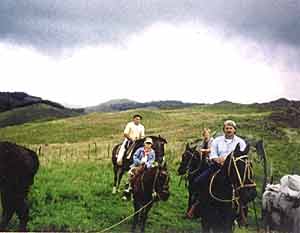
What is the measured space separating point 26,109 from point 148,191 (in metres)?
2.06

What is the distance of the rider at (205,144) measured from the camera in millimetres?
8495

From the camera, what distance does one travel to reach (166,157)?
8602 millimetres

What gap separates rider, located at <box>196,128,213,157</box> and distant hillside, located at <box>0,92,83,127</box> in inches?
70.2

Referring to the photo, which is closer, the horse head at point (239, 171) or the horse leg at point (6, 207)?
the horse head at point (239, 171)

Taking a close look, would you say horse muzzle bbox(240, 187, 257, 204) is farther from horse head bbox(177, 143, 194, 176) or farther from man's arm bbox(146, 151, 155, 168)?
man's arm bbox(146, 151, 155, 168)

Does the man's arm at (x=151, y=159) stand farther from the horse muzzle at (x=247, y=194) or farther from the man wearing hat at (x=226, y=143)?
the horse muzzle at (x=247, y=194)

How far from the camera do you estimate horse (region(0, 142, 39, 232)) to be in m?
8.45

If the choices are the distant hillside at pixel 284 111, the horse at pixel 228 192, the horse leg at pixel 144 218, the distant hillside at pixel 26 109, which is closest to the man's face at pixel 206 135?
the distant hillside at pixel 284 111

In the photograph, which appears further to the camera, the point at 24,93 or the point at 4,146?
the point at 24,93

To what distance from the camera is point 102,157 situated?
888 cm

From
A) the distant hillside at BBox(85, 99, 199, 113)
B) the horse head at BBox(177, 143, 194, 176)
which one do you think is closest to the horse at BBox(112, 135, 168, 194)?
the horse head at BBox(177, 143, 194, 176)

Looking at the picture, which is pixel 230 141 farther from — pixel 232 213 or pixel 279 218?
pixel 279 218

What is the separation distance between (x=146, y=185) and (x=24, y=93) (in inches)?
85.2

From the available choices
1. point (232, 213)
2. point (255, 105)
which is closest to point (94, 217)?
point (232, 213)
